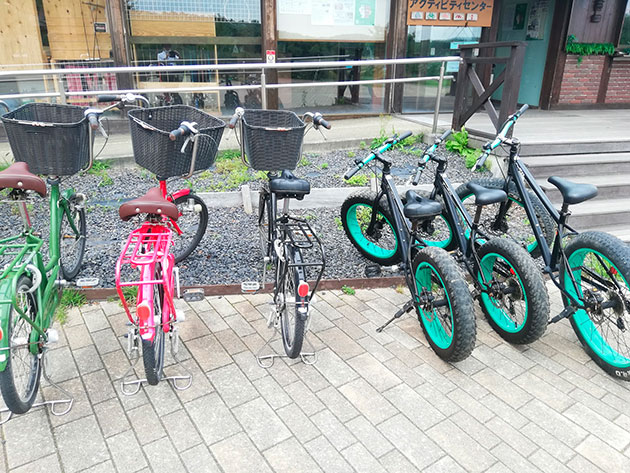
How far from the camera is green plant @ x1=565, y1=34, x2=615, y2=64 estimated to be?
918 centimetres

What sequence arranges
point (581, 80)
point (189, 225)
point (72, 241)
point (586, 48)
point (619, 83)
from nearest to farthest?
point (72, 241) → point (189, 225) → point (586, 48) → point (581, 80) → point (619, 83)

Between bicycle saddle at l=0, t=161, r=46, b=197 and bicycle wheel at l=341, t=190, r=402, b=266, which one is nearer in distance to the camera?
bicycle saddle at l=0, t=161, r=46, b=197

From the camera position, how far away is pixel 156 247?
2725 millimetres

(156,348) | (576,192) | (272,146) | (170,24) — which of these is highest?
(170,24)

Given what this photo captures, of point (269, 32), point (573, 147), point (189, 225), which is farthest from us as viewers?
point (269, 32)

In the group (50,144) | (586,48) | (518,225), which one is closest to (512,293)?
(518,225)

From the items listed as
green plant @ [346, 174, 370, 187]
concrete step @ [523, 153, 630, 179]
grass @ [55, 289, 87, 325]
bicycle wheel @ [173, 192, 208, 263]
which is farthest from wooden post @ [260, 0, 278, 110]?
grass @ [55, 289, 87, 325]

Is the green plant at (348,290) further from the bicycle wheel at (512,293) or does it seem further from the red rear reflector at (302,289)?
the red rear reflector at (302,289)

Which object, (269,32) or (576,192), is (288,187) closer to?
(576,192)

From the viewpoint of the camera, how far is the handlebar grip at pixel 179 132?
9.16 ft

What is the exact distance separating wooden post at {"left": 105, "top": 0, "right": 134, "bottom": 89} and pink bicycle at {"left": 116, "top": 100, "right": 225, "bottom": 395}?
186 inches

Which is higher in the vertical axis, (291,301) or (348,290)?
(291,301)

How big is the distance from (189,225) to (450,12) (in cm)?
650

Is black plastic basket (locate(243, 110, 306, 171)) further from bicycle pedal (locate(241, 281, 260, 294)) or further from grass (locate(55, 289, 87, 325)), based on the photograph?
grass (locate(55, 289, 87, 325))
